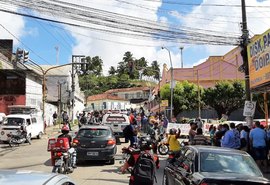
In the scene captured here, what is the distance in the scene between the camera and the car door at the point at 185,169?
8148 millimetres

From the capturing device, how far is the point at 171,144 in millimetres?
15117

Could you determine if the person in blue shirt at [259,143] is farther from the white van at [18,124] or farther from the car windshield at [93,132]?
the white van at [18,124]

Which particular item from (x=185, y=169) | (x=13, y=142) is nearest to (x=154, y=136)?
(x=13, y=142)

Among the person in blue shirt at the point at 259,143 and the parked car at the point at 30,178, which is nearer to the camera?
the parked car at the point at 30,178

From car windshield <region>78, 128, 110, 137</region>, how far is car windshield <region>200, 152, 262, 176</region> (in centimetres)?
887

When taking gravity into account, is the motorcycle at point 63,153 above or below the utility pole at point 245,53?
below

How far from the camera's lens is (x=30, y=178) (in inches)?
145

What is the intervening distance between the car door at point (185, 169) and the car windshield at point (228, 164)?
238 millimetres

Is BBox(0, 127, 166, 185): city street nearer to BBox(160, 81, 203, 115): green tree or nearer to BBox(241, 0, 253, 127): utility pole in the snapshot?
BBox(241, 0, 253, 127): utility pole


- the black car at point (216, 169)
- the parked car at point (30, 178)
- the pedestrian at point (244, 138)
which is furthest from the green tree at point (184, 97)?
the parked car at point (30, 178)

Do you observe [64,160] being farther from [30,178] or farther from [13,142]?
[13,142]

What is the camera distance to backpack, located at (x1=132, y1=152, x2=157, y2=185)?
736 centimetres

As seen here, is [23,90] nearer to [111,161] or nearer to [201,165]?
[111,161]

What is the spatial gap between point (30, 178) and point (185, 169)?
5259 millimetres
